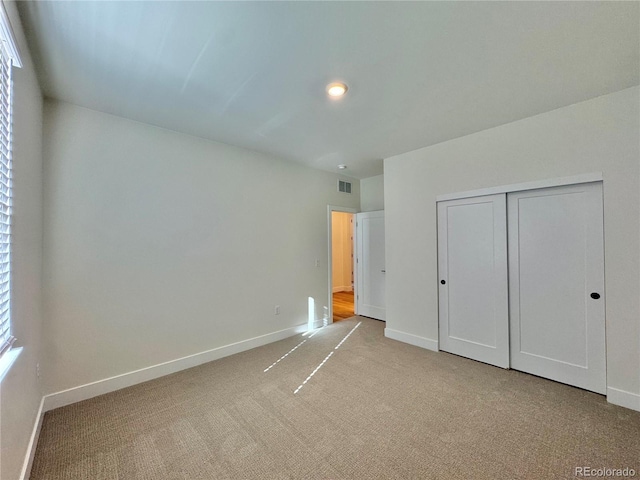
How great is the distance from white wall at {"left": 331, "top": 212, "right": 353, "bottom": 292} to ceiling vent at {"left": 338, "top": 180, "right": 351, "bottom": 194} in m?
2.84

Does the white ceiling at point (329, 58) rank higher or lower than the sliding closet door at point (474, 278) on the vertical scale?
higher

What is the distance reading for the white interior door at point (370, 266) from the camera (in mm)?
4895

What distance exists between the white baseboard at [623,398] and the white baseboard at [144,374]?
3.57m

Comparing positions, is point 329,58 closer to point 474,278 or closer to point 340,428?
point 340,428

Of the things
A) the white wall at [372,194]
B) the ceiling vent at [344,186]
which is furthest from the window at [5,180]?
the white wall at [372,194]

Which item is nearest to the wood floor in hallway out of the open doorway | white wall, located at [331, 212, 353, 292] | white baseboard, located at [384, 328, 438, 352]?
the open doorway

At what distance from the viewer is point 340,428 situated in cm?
203

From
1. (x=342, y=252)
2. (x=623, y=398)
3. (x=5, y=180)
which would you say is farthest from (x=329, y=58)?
(x=342, y=252)

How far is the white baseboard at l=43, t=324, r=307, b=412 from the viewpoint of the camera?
7.70 ft

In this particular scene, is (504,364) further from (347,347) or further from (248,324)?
(248,324)

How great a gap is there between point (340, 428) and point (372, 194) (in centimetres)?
399

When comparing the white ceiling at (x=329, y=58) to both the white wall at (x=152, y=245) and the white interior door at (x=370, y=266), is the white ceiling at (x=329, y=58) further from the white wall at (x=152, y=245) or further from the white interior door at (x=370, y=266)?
the white interior door at (x=370, y=266)

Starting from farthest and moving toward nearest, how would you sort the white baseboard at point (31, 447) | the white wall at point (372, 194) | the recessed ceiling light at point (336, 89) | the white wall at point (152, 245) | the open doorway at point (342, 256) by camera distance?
the open doorway at point (342, 256) < the white wall at point (372, 194) < the white wall at point (152, 245) < the recessed ceiling light at point (336, 89) < the white baseboard at point (31, 447)

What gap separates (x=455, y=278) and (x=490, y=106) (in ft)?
6.41
